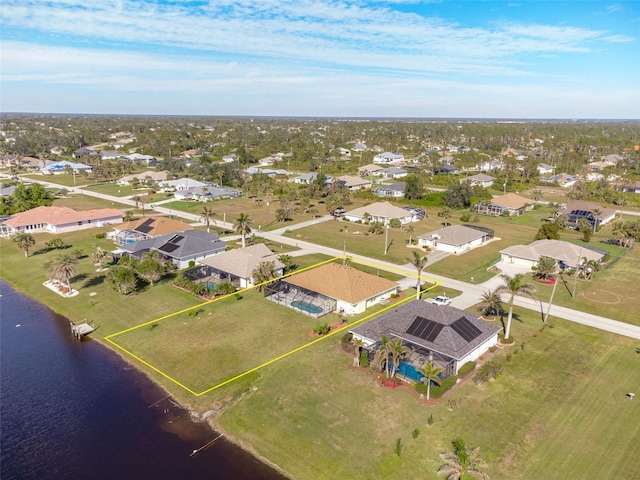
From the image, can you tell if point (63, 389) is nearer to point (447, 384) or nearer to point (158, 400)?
point (158, 400)

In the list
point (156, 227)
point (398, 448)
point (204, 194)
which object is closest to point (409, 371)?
point (398, 448)

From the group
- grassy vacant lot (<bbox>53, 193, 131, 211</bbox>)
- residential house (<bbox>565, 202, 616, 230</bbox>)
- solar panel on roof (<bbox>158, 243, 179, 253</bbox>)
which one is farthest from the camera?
grassy vacant lot (<bbox>53, 193, 131, 211</bbox>)

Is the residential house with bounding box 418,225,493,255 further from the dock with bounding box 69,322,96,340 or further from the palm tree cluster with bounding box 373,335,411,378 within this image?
the dock with bounding box 69,322,96,340

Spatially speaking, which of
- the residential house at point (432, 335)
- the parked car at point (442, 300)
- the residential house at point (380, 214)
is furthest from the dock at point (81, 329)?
the residential house at point (380, 214)

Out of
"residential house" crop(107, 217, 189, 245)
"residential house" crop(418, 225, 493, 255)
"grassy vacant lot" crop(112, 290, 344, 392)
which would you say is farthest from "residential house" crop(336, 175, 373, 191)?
"grassy vacant lot" crop(112, 290, 344, 392)

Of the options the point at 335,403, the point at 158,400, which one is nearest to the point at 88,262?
the point at 158,400

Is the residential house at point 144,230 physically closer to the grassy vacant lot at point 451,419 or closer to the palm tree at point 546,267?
the grassy vacant lot at point 451,419

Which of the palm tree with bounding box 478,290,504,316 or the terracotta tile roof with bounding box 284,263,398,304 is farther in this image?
the terracotta tile roof with bounding box 284,263,398,304

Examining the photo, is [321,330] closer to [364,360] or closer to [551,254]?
[364,360]
